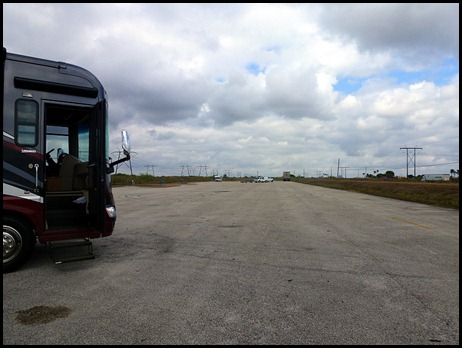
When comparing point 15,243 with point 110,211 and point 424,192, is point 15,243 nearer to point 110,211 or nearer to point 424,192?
point 110,211

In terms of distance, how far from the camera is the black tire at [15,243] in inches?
208

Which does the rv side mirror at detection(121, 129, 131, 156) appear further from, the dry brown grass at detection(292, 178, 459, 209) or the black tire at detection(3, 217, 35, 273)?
the dry brown grass at detection(292, 178, 459, 209)

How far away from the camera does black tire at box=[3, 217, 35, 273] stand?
5.29m

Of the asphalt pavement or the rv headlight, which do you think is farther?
the rv headlight

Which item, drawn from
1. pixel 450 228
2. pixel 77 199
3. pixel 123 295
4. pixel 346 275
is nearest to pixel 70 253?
pixel 77 199

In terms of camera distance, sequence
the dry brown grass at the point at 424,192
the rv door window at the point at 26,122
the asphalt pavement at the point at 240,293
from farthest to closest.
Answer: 1. the dry brown grass at the point at 424,192
2. the rv door window at the point at 26,122
3. the asphalt pavement at the point at 240,293

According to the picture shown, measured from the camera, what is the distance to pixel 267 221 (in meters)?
11.9

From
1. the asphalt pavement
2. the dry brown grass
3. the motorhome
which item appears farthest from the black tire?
the dry brown grass

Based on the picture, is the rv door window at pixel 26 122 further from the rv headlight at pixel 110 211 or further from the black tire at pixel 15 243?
the rv headlight at pixel 110 211

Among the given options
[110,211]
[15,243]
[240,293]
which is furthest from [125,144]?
[240,293]

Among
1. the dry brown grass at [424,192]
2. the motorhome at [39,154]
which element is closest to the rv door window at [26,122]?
the motorhome at [39,154]

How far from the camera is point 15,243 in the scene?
5.36m

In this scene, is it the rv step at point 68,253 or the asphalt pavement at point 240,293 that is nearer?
the asphalt pavement at point 240,293

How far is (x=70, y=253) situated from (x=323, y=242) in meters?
5.83
